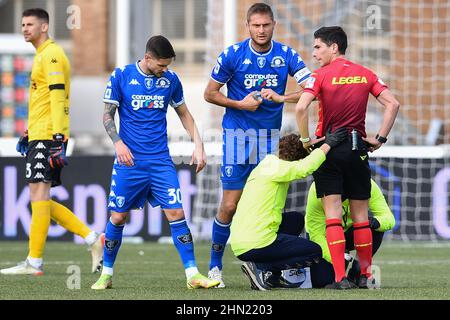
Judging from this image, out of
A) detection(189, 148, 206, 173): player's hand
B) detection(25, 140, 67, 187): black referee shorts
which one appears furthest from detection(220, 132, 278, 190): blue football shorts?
detection(25, 140, 67, 187): black referee shorts

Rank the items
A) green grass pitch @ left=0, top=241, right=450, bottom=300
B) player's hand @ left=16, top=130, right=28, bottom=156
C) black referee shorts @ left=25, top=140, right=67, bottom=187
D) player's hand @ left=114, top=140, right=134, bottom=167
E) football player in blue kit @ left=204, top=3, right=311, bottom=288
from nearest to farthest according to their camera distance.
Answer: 1. green grass pitch @ left=0, top=241, right=450, bottom=300
2. player's hand @ left=114, top=140, right=134, bottom=167
3. football player in blue kit @ left=204, top=3, right=311, bottom=288
4. black referee shorts @ left=25, top=140, right=67, bottom=187
5. player's hand @ left=16, top=130, right=28, bottom=156

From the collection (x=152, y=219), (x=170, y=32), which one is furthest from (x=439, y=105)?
(x=170, y=32)

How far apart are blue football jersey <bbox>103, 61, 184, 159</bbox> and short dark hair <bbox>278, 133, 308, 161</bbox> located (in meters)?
0.85

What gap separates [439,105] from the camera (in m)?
19.8

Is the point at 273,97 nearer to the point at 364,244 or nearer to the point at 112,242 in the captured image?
the point at 364,244

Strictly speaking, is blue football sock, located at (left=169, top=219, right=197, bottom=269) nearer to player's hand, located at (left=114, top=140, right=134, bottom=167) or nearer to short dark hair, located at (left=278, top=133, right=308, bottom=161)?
player's hand, located at (left=114, top=140, right=134, bottom=167)

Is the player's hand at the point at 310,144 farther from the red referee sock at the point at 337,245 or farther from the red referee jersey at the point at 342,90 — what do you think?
the red referee sock at the point at 337,245

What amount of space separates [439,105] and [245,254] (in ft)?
40.6

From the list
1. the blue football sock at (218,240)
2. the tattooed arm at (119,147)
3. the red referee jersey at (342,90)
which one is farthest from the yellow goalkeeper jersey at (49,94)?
the red referee jersey at (342,90)

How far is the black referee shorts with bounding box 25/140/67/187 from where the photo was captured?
9680 millimetres

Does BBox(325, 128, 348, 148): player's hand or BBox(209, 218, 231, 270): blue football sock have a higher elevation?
BBox(325, 128, 348, 148): player's hand

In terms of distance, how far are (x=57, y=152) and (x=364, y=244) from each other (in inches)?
112

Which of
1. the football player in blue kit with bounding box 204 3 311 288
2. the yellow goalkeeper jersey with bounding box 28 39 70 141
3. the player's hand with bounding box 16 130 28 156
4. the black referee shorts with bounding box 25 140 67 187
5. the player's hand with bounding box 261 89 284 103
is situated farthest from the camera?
the player's hand with bounding box 16 130 28 156
